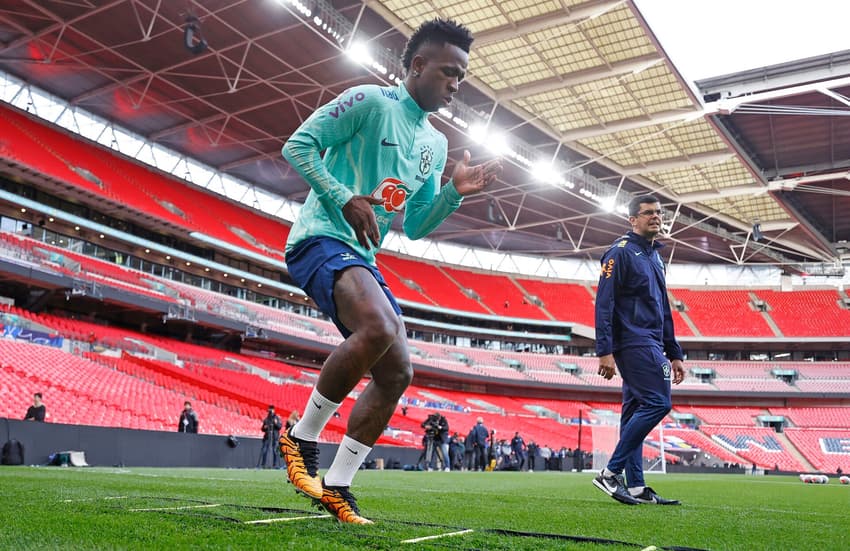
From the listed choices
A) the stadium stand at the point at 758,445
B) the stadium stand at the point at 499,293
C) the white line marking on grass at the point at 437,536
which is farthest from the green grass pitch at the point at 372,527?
the stadium stand at the point at 499,293

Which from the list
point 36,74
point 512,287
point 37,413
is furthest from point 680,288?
point 37,413

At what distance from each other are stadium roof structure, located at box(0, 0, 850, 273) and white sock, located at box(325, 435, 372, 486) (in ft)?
60.6

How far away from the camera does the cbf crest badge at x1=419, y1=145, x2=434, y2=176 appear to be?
321 centimetres

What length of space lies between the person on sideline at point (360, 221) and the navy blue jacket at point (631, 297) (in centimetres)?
192

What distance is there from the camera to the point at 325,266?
279 cm

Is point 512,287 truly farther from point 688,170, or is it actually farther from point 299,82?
point 299,82

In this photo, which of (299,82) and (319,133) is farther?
(299,82)

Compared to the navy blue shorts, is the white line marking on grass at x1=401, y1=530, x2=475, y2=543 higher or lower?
lower

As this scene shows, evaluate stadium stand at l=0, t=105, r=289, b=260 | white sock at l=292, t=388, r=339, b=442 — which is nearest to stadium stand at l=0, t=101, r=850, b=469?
stadium stand at l=0, t=105, r=289, b=260

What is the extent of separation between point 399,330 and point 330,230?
1.70 ft

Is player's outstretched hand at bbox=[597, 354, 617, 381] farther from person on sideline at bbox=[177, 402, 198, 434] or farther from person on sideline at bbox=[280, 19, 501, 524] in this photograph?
person on sideline at bbox=[177, 402, 198, 434]

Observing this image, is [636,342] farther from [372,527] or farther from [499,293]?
[499,293]

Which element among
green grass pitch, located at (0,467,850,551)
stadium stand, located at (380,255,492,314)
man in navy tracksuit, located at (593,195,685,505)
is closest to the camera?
green grass pitch, located at (0,467,850,551)

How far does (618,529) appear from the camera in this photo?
2.77 metres
